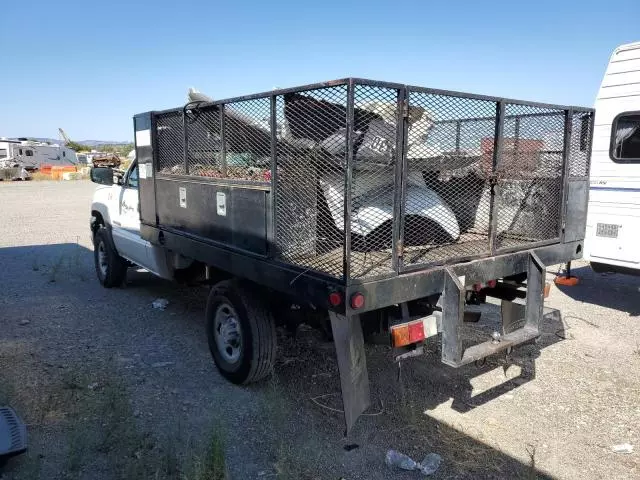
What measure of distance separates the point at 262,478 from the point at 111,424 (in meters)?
1.15

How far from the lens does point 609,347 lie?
16.8 ft

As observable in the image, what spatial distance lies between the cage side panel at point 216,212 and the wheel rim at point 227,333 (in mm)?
613

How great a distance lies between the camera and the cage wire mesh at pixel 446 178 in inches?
127

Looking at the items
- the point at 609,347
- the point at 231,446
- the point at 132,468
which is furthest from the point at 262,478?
the point at 609,347

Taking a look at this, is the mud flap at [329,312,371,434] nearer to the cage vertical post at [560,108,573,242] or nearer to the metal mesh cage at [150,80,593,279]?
the metal mesh cage at [150,80,593,279]

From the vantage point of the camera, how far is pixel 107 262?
6.91m

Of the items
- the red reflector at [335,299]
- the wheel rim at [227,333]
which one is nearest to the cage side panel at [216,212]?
the wheel rim at [227,333]

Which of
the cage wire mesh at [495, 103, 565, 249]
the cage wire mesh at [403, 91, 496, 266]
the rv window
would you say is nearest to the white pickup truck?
the cage wire mesh at [403, 91, 496, 266]

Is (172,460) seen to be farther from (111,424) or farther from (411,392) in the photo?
(411,392)

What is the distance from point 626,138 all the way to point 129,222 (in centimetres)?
620

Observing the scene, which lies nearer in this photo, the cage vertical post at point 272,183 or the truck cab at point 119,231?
the cage vertical post at point 272,183

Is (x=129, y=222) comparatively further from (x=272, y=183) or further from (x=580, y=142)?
(x=580, y=142)

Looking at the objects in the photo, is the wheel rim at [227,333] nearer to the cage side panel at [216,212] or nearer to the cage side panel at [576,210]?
the cage side panel at [216,212]

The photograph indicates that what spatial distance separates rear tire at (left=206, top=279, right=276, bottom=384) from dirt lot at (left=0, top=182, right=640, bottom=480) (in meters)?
0.19
